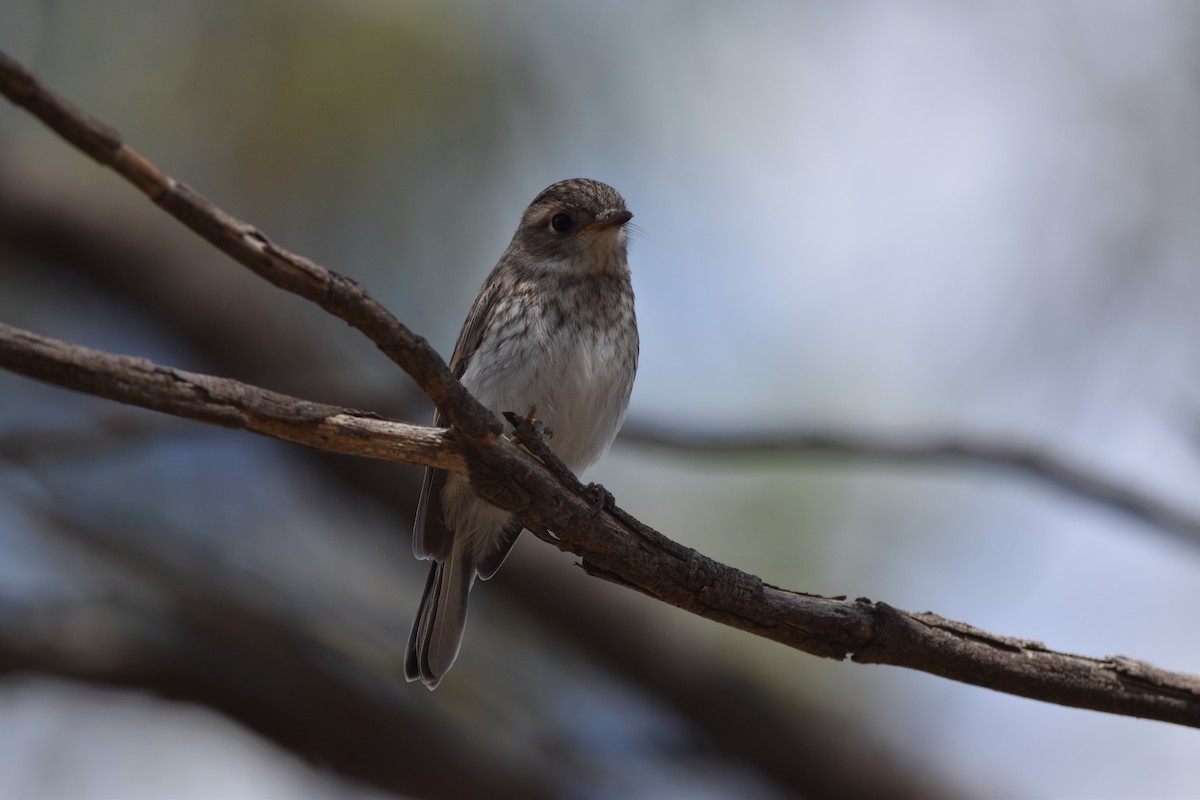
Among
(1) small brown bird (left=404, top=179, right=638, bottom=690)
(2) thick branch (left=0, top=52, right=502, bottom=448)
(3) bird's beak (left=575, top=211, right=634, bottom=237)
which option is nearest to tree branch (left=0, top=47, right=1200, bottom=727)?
(2) thick branch (left=0, top=52, right=502, bottom=448)

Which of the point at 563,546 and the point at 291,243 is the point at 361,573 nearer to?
the point at 291,243

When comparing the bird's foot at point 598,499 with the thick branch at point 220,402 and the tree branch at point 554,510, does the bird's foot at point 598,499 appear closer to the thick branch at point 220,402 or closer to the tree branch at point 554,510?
the tree branch at point 554,510

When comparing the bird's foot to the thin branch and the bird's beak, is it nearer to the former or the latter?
the bird's beak

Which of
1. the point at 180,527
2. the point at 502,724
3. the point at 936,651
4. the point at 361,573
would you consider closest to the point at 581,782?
the point at 502,724

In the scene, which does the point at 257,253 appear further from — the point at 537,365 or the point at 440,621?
the point at 440,621

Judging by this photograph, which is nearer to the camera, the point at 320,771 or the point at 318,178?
the point at 320,771

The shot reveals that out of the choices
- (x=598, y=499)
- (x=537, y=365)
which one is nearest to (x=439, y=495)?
(x=537, y=365)

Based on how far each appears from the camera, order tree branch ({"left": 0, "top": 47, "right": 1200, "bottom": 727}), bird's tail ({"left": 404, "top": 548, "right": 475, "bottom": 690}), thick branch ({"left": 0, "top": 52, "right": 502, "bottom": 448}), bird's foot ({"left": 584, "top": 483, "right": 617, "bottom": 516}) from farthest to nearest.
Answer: bird's tail ({"left": 404, "top": 548, "right": 475, "bottom": 690})
bird's foot ({"left": 584, "top": 483, "right": 617, "bottom": 516})
tree branch ({"left": 0, "top": 47, "right": 1200, "bottom": 727})
thick branch ({"left": 0, "top": 52, "right": 502, "bottom": 448})
